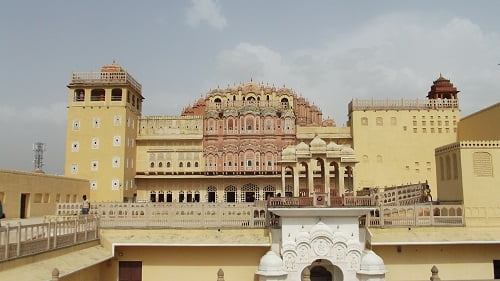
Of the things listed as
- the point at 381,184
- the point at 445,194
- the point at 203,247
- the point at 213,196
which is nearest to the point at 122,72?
the point at 213,196

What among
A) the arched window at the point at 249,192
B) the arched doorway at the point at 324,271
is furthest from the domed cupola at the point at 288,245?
the arched window at the point at 249,192

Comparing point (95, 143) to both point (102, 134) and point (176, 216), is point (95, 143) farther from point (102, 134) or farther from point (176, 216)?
point (176, 216)

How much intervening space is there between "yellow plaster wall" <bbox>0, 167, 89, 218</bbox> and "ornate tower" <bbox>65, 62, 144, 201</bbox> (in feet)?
10.5

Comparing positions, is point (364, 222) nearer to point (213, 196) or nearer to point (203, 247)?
point (203, 247)

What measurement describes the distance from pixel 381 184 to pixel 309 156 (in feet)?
59.2

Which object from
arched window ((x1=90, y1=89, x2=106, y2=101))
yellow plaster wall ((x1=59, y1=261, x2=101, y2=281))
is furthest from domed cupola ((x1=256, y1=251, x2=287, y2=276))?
arched window ((x1=90, y1=89, x2=106, y2=101))

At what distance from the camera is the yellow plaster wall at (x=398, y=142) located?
37.9 m

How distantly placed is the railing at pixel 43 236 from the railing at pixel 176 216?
46.9 inches

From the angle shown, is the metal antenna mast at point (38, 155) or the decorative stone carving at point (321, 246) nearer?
the decorative stone carving at point (321, 246)

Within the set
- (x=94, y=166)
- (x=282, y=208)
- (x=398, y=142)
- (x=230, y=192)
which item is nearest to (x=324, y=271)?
(x=282, y=208)

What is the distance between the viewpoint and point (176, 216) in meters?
21.2

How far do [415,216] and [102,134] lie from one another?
2537cm

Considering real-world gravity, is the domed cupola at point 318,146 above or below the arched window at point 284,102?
below

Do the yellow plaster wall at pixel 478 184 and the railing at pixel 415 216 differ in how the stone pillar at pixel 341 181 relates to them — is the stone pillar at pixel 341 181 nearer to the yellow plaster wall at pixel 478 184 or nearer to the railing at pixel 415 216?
the railing at pixel 415 216
